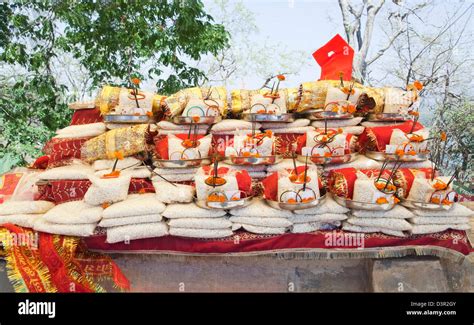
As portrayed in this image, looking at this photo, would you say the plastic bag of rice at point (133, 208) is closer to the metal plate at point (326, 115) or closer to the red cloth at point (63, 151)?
the red cloth at point (63, 151)

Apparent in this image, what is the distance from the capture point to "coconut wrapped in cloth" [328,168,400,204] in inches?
91.1

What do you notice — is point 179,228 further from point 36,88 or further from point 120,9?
point 36,88

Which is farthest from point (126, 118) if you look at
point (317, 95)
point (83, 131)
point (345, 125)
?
point (345, 125)

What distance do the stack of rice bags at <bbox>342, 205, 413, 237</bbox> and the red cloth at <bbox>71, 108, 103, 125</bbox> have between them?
7.62ft

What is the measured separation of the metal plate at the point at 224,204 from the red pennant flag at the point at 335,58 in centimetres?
175

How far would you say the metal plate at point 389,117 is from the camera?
117 inches

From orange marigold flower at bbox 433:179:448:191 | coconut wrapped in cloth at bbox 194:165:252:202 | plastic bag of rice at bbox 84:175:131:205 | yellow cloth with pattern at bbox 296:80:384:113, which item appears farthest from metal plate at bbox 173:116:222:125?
orange marigold flower at bbox 433:179:448:191

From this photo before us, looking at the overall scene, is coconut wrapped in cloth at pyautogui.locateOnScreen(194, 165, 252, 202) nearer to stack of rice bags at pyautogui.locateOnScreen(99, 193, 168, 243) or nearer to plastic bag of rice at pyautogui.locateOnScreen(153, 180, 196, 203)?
plastic bag of rice at pyautogui.locateOnScreen(153, 180, 196, 203)

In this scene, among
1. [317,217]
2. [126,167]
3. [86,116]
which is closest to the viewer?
[317,217]

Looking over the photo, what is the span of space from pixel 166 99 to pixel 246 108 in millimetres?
668

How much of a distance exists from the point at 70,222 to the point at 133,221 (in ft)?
1.31

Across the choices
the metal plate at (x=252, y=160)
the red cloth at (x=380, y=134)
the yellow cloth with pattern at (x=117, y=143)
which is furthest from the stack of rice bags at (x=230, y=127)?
the red cloth at (x=380, y=134)

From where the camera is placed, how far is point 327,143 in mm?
2701

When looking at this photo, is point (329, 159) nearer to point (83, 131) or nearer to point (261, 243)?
point (261, 243)
